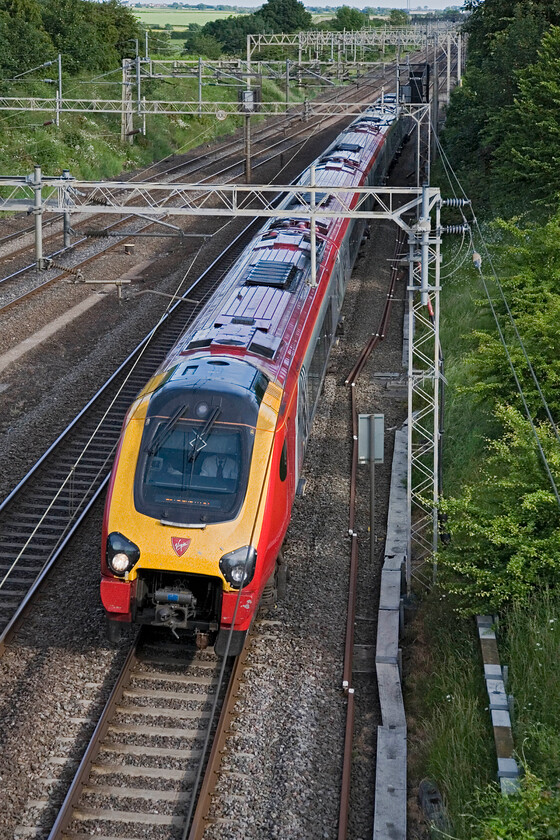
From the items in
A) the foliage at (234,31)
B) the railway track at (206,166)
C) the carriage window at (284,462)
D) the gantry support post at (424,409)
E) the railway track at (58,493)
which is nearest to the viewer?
the carriage window at (284,462)

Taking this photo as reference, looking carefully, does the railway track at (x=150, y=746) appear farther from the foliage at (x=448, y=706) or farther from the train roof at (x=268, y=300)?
the train roof at (x=268, y=300)

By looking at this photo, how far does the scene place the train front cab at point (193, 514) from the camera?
11.6 meters

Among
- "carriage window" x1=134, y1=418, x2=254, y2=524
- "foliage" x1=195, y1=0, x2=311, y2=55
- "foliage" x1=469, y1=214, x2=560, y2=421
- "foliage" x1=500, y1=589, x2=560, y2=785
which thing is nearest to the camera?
"foliage" x1=500, y1=589, x2=560, y2=785

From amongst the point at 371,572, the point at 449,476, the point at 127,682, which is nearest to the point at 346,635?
the point at 371,572

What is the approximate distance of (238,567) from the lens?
1152 centimetres

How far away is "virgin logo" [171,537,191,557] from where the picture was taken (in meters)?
11.5

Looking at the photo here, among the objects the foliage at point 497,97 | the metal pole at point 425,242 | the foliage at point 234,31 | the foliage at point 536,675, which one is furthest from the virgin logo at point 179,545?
the foliage at point 234,31

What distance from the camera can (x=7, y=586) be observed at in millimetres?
14000

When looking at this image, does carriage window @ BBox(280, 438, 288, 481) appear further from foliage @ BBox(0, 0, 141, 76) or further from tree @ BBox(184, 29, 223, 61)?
tree @ BBox(184, 29, 223, 61)

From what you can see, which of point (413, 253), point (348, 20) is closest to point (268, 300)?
point (413, 253)

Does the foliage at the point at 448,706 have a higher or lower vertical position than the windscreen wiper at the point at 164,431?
lower

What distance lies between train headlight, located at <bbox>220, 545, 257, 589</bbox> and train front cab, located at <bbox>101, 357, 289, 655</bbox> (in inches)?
0.4

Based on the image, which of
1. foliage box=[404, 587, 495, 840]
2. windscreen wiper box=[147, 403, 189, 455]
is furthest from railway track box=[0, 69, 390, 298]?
foliage box=[404, 587, 495, 840]

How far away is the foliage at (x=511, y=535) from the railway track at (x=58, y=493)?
223 inches
